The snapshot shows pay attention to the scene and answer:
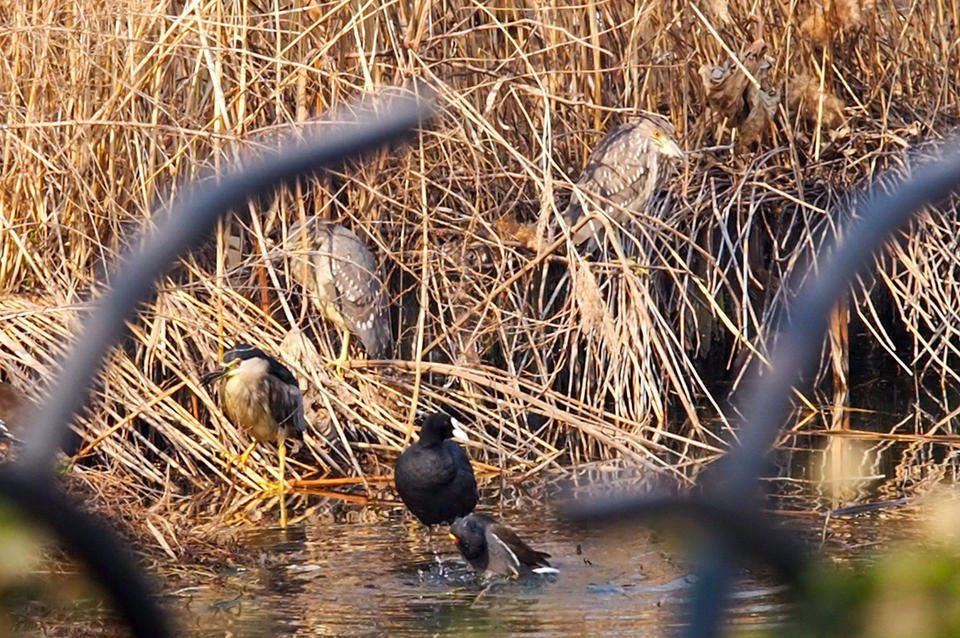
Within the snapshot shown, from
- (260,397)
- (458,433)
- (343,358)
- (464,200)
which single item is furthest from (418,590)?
(464,200)

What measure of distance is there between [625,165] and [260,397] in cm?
235

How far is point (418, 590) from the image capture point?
5270 millimetres

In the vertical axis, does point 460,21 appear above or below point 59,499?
above

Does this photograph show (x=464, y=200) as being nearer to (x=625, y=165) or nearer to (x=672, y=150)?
(x=625, y=165)

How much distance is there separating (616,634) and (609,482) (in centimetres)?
192

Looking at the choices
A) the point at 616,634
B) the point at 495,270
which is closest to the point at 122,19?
the point at 495,270

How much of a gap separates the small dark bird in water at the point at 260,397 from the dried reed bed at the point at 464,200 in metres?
0.14

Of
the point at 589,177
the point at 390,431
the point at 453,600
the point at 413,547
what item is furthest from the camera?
the point at 589,177

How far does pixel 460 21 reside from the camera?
7.14 m

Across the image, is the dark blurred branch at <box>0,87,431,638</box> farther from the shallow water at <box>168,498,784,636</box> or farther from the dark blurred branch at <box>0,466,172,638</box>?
the shallow water at <box>168,498,784,636</box>

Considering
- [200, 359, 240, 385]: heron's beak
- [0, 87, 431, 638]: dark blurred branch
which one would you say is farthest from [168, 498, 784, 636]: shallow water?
[0, 87, 431, 638]: dark blurred branch

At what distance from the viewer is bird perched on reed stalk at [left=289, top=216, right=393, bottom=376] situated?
22.9 ft

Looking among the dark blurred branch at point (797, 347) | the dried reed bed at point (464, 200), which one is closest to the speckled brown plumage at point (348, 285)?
the dried reed bed at point (464, 200)

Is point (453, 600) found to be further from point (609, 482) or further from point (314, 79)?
point (314, 79)
